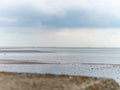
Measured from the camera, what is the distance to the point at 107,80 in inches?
776

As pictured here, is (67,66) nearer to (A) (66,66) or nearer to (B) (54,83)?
(A) (66,66)

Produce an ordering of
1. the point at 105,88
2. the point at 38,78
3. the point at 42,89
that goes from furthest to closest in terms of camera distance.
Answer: the point at 38,78 < the point at 105,88 < the point at 42,89

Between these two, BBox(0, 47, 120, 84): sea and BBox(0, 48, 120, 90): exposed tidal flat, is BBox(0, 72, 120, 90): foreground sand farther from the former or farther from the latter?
BBox(0, 47, 120, 84): sea

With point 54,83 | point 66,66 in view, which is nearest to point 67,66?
point 66,66

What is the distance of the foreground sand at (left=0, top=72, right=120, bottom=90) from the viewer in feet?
58.4

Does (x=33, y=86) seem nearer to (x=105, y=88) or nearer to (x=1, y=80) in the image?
(x=1, y=80)

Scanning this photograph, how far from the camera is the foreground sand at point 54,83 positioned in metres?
17.8

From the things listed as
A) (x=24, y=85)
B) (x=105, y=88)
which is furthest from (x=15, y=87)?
(x=105, y=88)

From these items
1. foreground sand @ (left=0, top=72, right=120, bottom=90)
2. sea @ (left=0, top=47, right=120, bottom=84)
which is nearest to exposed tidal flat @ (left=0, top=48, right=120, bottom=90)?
sea @ (left=0, top=47, right=120, bottom=84)

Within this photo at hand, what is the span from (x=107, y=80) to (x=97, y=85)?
1.49 m

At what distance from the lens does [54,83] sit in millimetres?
18500

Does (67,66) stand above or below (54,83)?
below

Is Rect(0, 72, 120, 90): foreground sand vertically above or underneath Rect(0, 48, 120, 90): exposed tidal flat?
above

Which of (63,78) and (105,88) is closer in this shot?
(105,88)
